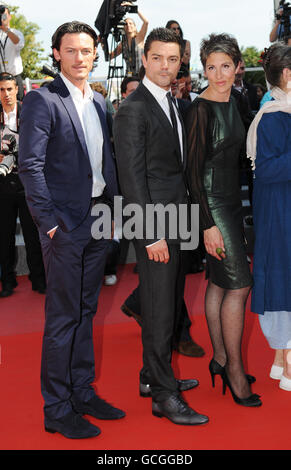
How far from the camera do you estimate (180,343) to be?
Result: 132 inches

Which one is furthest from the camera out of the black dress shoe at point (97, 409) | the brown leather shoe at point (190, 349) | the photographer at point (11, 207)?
the photographer at point (11, 207)

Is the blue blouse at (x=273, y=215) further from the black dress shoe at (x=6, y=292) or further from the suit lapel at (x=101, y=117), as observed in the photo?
the black dress shoe at (x=6, y=292)

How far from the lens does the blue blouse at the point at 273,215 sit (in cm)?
258

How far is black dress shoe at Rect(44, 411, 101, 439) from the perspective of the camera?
2.39m

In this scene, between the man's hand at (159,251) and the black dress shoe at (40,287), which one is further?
the black dress shoe at (40,287)

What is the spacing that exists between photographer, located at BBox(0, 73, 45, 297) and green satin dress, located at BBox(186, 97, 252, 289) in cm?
247

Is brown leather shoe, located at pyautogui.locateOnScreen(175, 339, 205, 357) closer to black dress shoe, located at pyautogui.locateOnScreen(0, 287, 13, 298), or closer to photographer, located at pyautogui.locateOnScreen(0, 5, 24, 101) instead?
black dress shoe, located at pyautogui.locateOnScreen(0, 287, 13, 298)

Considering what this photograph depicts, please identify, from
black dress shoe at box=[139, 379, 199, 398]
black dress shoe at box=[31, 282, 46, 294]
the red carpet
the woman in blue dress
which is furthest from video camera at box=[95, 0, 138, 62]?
black dress shoe at box=[139, 379, 199, 398]

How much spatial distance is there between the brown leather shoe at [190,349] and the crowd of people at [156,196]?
492 mm

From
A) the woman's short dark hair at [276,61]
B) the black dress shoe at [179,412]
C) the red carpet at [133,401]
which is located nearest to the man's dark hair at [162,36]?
→ the woman's short dark hair at [276,61]

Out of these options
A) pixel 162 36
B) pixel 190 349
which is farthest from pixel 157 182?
pixel 190 349

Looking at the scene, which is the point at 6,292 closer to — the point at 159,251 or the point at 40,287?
the point at 40,287

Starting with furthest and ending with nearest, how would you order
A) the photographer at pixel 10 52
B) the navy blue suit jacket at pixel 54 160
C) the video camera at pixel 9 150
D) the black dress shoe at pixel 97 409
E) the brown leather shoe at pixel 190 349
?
the photographer at pixel 10 52 → the video camera at pixel 9 150 → the brown leather shoe at pixel 190 349 → the black dress shoe at pixel 97 409 → the navy blue suit jacket at pixel 54 160

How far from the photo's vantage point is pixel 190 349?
11.0 feet
